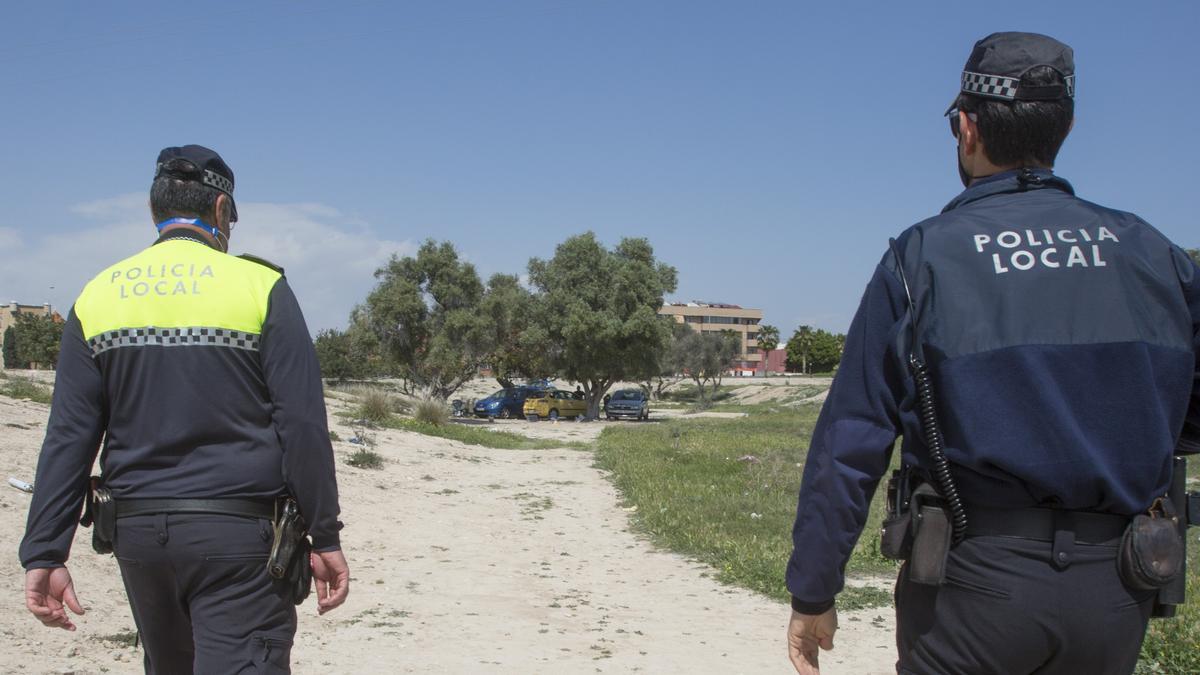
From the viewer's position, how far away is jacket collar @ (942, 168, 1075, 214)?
2.29 metres

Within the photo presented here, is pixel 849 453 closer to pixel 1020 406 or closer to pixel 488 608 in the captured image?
pixel 1020 406

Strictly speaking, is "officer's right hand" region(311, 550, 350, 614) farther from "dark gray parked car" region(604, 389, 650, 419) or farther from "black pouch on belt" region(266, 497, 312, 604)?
"dark gray parked car" region(604, 389, 650, 419)

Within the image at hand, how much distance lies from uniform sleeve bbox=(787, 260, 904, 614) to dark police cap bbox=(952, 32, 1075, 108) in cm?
50

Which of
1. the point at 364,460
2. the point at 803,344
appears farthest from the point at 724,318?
the point at 364,460

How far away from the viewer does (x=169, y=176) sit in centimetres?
310

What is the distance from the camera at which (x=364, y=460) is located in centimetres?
1380

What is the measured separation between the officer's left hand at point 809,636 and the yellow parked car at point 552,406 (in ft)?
129

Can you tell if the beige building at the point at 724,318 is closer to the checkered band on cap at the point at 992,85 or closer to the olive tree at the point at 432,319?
the olive tree at the point at 432,319

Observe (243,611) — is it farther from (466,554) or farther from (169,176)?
(466,554)

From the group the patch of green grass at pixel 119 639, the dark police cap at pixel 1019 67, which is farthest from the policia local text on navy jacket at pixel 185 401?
the patch of green grass at pixel 119 639

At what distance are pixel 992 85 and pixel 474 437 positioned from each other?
69.7 ft

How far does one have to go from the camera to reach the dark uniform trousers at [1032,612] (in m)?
1.99

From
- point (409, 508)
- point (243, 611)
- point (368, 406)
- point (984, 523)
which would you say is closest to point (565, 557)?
point (409, 508)

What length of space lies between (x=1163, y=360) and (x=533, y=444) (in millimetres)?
22378
